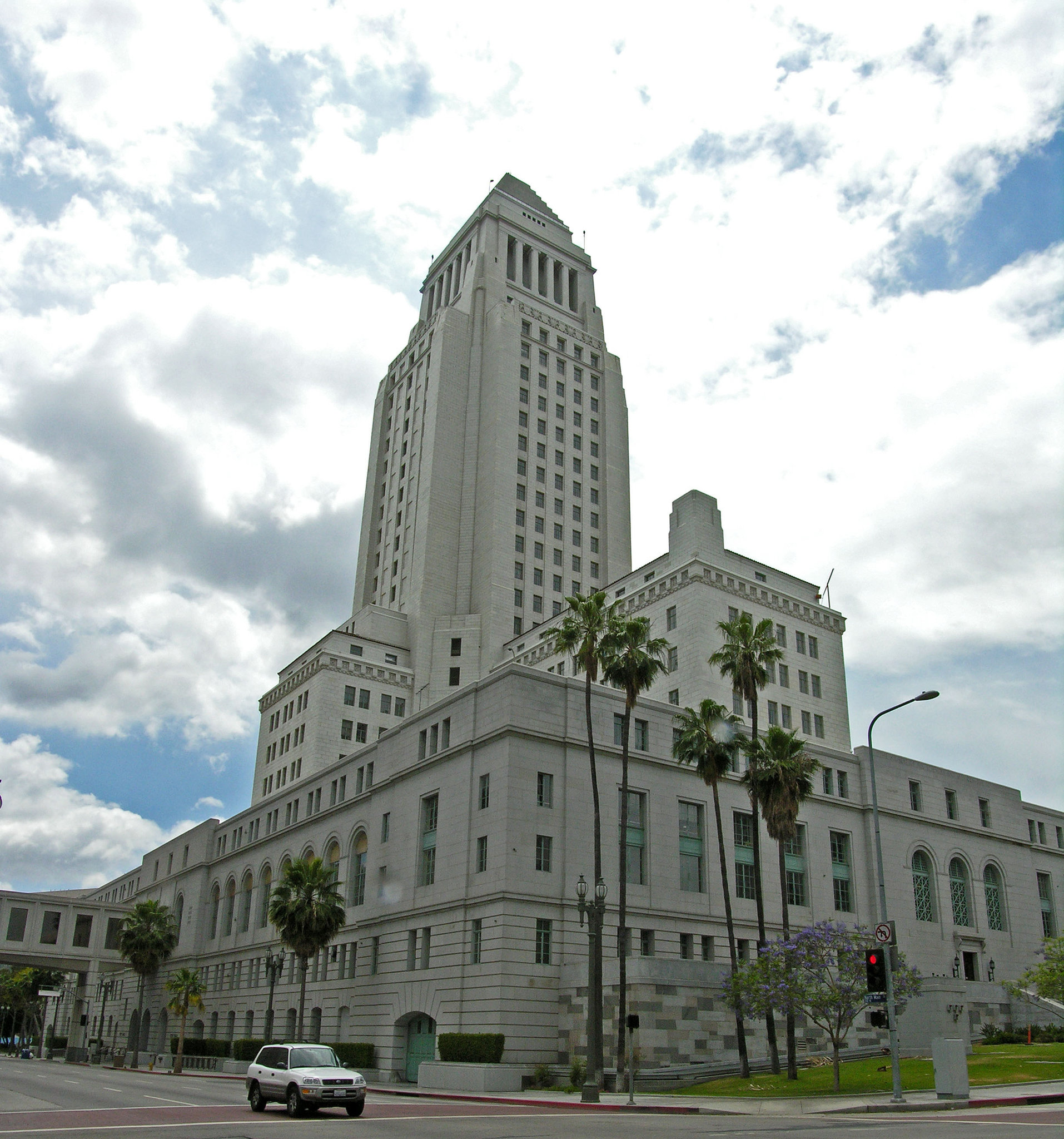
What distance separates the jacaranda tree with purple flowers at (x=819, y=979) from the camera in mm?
36094

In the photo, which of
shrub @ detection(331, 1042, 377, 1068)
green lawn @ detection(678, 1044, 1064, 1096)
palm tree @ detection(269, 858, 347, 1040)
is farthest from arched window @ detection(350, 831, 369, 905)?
green lawn @ detection(678, 1044, 1064, 1096)

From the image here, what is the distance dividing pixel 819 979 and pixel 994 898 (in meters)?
39.9

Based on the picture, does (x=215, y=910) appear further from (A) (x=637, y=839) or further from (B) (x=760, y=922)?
(B) (x=760, y=922)

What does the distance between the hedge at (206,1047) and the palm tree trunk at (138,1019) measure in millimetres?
3388

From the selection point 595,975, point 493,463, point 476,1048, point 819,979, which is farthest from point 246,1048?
point 493,463

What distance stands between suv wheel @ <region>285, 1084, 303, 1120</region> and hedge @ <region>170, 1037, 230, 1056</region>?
1866 inches

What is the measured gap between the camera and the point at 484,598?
9431cm

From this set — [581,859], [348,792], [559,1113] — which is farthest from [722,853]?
[348,792]

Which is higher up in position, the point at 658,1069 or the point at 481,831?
the point at 481,831

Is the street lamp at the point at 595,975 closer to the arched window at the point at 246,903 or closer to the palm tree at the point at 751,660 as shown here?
the palm tree at the point at 751,660

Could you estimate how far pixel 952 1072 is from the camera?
2900 centimetres

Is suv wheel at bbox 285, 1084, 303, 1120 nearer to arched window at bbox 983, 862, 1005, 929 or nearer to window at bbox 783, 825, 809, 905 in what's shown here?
window at bbox 783, 825, 809, 905

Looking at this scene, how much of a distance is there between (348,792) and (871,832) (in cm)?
3363

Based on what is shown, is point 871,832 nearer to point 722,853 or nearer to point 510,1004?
point 722,853
